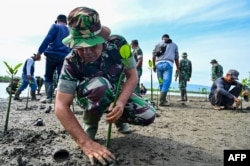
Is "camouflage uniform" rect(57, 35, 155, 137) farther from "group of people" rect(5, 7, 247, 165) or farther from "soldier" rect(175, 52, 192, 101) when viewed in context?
"soldier" rect(175, 52, 192, 101)

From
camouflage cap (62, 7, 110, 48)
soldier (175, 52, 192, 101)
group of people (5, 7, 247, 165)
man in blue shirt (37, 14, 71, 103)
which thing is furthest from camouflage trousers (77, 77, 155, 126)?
soldier (175, 52, 192, 101)

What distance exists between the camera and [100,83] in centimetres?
244

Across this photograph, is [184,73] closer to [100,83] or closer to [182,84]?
[182,84]

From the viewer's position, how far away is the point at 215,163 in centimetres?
240

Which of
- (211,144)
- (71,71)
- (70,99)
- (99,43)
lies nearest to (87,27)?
(99,43)

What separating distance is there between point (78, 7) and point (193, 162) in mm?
1561

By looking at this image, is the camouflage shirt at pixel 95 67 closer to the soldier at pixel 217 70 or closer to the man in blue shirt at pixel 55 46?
the man in blue shirt at pixel 55 46

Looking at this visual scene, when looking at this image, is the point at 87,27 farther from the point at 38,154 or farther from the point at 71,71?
the point at 38,154

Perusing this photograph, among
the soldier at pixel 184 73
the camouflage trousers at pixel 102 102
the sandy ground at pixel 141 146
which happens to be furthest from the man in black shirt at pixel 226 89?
the camouflage trousers at pixel 102 102

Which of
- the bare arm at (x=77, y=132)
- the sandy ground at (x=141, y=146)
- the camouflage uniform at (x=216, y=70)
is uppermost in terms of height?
the camouflage uniform at (x=216, y=70)

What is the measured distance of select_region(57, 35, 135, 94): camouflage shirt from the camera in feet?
7.82

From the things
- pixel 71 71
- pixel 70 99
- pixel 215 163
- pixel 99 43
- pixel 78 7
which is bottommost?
pixel 215 163

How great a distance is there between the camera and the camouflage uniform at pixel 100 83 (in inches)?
95.5

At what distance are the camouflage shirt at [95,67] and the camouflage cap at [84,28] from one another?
0.25 meters
